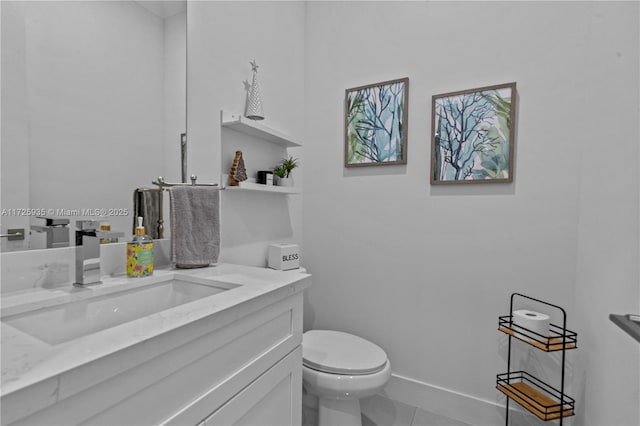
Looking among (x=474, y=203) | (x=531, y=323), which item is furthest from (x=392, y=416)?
(x=474, y=203)

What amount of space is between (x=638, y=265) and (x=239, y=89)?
1.60 m

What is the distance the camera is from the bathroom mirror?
0.86 m

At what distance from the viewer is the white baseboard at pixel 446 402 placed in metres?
1.59

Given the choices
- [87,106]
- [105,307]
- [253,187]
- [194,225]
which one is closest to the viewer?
[105,307]

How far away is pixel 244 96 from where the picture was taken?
1581mm

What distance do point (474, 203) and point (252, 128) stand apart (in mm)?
1164

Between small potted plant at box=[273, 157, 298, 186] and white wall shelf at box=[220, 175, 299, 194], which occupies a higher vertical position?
small potted plant at box=[273, 157, 298, 186]

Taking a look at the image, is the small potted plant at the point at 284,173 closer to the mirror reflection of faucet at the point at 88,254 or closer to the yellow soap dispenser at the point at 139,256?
the yellow soap dispenser at the point at 139,256

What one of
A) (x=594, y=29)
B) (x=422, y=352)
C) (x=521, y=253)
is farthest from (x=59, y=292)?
(x=594, y=29)

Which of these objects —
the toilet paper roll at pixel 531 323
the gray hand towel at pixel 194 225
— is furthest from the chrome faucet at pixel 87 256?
the toilet paper roll at pixel 531 323

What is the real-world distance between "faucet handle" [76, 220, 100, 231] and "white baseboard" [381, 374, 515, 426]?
1.67 m

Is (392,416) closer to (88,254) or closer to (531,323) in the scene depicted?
(531,323)

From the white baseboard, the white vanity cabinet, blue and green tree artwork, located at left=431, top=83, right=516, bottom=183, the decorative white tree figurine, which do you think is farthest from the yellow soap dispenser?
the white baseboard

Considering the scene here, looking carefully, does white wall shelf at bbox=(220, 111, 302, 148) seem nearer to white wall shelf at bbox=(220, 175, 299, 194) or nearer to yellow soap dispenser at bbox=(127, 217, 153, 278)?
white wall shelf at bbox=(220, 175, 299, 194)
